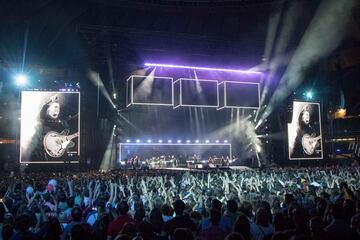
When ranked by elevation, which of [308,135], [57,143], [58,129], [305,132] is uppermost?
[58,129]

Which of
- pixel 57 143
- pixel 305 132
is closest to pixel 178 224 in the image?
pixel 57 143

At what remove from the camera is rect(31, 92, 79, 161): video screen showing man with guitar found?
17.1 m

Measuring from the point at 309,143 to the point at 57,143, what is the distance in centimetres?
1434

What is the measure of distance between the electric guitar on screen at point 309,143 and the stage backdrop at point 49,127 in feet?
42.6

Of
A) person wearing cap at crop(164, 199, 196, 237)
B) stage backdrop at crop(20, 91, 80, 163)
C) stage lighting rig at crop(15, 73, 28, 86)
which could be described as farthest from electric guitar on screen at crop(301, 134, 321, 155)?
person wearing cap at crop(164, 199, 196, 237)

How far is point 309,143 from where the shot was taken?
850 inches

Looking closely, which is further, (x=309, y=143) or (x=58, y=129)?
(x=309, y=143)

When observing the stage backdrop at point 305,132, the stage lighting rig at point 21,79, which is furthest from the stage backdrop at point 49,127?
the stage backdrop at point 305,132

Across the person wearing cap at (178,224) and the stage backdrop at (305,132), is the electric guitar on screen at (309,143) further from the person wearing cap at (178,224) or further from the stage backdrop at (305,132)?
the person wearing cap at (178,224)

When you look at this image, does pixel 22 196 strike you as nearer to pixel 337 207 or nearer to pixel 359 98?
pixel 337 207

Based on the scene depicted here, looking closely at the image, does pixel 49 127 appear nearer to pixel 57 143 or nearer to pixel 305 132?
pixel 57 143

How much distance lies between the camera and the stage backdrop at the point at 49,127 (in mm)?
16875

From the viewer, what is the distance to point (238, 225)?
3.96m

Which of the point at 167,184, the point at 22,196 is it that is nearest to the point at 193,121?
the point at 167,184
